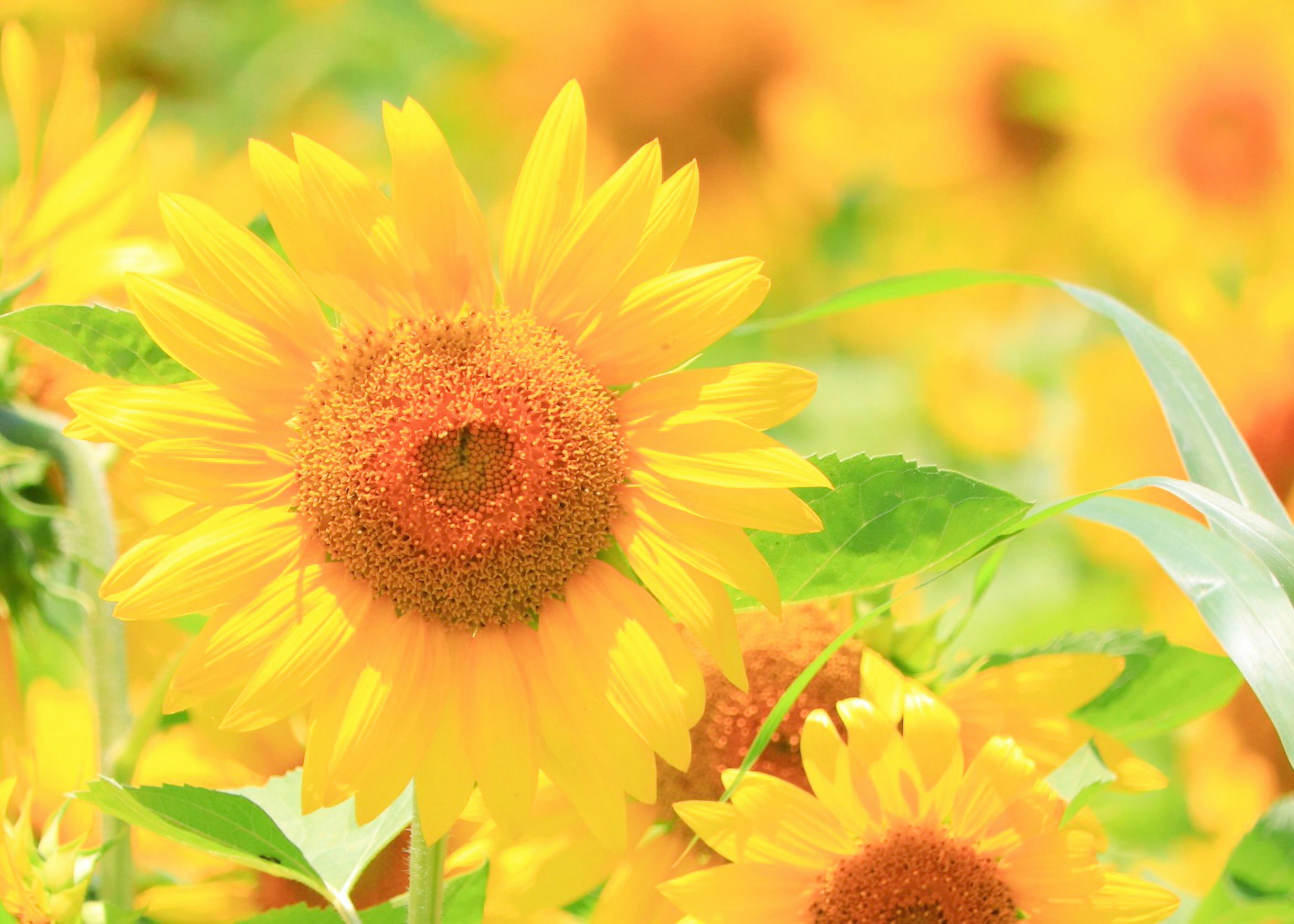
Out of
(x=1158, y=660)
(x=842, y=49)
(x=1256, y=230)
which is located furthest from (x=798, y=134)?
(x=1158, y=660)

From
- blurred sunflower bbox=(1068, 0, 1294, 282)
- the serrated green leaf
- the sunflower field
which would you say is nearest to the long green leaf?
the sunflower field

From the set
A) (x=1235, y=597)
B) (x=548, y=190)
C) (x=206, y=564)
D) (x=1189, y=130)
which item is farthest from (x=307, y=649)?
(x=1189, y=130)

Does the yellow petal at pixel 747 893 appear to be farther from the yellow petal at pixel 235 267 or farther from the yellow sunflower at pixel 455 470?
the yellow petal at pixel 235 267

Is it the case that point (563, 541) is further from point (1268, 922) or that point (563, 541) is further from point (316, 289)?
point (1268, 922)

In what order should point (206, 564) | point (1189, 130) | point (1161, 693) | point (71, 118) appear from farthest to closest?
1. point (1189, 130)
2. point (71, 118)
3. point (1161, 693)
4. point (206, 564)

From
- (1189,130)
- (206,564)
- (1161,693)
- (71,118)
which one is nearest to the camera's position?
(206,564)

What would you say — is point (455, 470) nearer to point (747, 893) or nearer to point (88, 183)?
point (747, 893)

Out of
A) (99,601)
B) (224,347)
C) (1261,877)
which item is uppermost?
(224,347)
